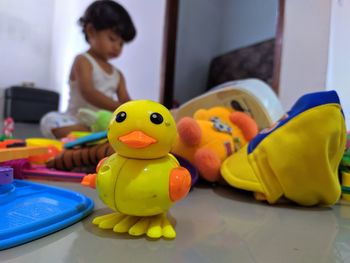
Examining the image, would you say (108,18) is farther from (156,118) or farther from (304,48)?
(156,118)

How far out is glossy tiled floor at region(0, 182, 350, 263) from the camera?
9.2 inches

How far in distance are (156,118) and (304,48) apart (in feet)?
2.22

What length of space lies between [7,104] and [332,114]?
2.26 m

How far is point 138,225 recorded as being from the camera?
283 millimetres

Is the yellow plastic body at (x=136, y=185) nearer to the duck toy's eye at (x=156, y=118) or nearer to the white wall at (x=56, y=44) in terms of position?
the duck toy's eye at (x=156, y=118)

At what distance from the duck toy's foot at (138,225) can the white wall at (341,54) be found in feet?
1.29

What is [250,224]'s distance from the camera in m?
0.34

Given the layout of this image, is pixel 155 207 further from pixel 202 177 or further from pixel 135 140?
pixel 202 177

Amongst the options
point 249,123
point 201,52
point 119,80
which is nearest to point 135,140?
point 249,123

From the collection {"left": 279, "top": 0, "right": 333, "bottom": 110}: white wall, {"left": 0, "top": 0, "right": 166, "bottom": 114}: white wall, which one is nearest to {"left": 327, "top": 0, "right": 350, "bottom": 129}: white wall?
{"left": 279, "top": 0, "right": 333, "bottom": 110}: white wall

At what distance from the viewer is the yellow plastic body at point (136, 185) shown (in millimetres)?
265

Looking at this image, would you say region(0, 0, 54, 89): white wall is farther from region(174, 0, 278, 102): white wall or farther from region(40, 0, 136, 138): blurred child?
region(174, 0, 278, 102): white wall

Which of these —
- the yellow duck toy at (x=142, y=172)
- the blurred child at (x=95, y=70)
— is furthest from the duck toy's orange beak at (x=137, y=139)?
the blurred child at (x=95, y=70)

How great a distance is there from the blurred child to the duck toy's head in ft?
2.80
